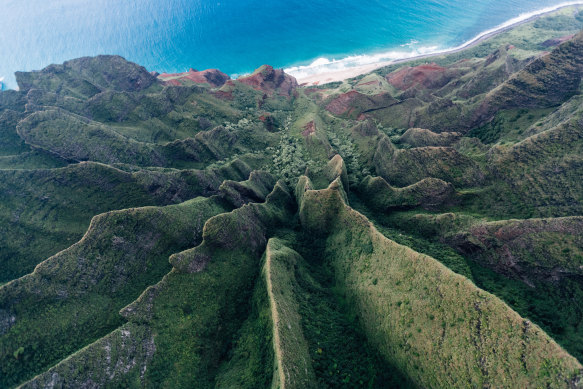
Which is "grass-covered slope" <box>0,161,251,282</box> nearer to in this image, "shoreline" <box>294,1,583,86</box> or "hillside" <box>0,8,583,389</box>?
"hillside" <box>0,8,583,389</box>

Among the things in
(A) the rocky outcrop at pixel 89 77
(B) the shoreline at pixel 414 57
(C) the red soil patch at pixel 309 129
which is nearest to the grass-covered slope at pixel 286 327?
(C) the red soil patch at pixel 309 129


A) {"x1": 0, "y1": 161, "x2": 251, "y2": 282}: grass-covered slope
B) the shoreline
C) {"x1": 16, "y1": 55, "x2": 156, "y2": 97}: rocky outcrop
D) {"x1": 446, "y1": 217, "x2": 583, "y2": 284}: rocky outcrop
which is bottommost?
{"x1": 446, "y1": 217, "x2": 583, "y2": 284}: rocky outcrop

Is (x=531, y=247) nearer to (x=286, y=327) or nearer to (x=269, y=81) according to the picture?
(x=286, y=327)

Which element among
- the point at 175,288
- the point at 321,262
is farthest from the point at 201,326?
the point at 321,262

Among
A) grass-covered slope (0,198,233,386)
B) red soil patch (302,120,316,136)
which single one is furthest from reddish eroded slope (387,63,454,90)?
grass-covered slope (0,198,233,386)

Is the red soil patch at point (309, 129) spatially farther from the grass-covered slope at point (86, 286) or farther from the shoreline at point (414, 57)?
the shoreline at point (414, 57)

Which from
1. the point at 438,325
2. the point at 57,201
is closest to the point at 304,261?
the point at 438,325
